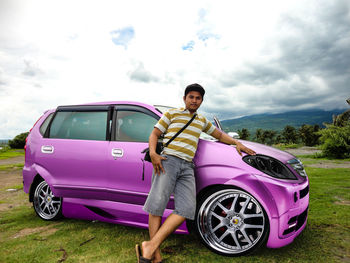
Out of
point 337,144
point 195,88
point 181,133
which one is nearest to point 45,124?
point 181,133

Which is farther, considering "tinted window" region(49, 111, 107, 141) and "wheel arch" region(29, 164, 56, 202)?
"wheel arch" region(29, 164, 56, 202)

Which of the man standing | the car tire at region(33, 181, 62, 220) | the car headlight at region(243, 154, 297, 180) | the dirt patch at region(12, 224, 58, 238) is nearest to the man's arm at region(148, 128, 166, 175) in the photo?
the man standing

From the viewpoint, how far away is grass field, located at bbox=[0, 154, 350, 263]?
8.40 ft

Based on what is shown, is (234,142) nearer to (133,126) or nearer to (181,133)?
(181,133)

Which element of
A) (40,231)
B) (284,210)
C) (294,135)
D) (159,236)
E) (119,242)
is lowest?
(294,135)

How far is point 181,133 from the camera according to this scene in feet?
8.30

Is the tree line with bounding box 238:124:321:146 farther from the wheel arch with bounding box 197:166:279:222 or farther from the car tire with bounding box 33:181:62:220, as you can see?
the wheel arch with bounding box 197:166:279:222

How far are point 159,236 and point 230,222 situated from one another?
2.69 feet

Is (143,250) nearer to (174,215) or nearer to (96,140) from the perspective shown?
(174,215)

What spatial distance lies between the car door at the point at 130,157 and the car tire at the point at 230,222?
73cm

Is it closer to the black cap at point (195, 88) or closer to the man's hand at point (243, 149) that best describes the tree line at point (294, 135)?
the man's hand at point (243, 149)

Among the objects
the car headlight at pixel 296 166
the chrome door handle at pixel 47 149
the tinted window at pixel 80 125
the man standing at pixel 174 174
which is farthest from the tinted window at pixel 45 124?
the car headlight at pixel 296 166

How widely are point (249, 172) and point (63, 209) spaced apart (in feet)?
8.69

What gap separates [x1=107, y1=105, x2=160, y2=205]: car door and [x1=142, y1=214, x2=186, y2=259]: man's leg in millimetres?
626
